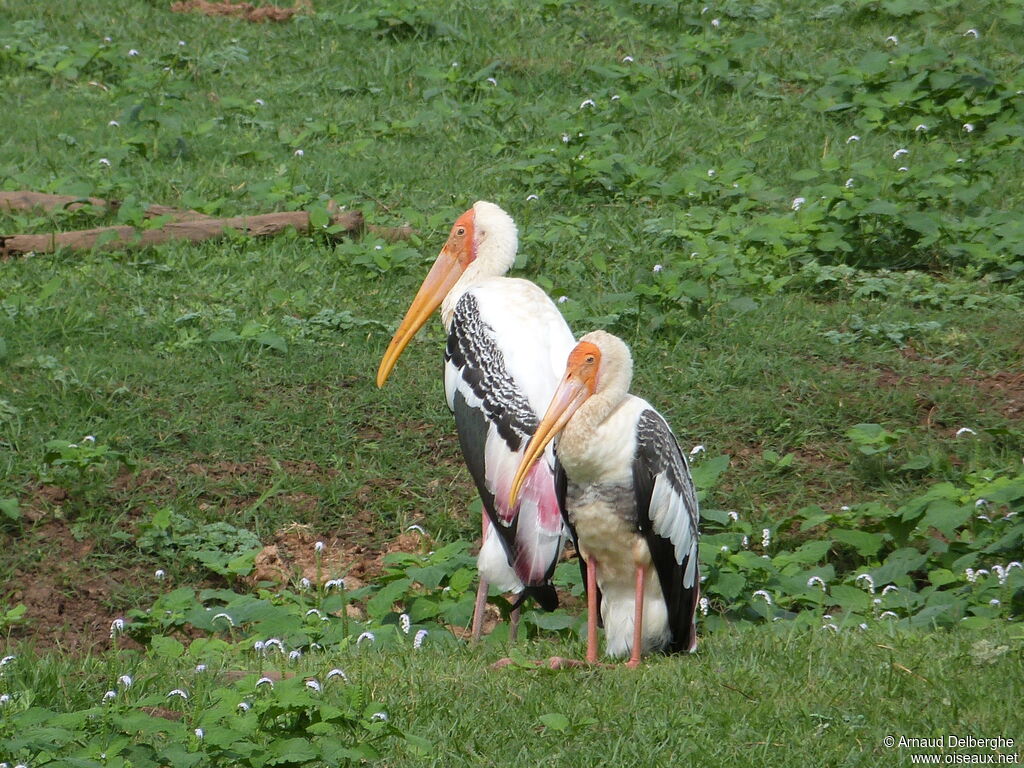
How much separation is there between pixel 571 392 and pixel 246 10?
6.15m

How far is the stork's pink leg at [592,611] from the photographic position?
382 centimetres

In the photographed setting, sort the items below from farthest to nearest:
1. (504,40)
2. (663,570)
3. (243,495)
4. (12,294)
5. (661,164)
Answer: (504,40) → (661,164) → (12,294) → (243,495) → (663,570)

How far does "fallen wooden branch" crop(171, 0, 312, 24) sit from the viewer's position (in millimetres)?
9102

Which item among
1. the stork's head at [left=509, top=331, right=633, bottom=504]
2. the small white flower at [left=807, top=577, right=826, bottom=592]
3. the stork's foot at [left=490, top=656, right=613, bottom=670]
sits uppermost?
the stork's head at [left=509, top=331, right=633, bottom=504]

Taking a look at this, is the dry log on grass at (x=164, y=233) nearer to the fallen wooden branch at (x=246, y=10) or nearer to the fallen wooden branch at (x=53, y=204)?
the fallen wooden branch at (x=53, y=204)

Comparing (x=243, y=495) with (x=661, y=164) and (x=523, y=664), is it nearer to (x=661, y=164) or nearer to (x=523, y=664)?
(x=523, y=664)

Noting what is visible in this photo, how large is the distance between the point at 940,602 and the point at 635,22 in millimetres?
5688

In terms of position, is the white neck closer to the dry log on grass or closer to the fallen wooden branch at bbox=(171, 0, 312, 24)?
the dry log on grass

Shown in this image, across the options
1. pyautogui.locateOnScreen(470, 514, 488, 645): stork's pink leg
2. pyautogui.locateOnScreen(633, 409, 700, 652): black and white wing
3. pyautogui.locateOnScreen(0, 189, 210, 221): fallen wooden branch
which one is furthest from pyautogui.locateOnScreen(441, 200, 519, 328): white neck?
pyautogui.locateOnScreen(0, 189, 210, 221): fallen wooden branch

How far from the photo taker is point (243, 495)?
5047 mm

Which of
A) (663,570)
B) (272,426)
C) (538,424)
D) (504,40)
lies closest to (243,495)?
(272,426)

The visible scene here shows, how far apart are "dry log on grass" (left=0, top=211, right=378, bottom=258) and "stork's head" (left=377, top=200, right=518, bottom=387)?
1.61m

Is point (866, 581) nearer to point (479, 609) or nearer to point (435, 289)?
point (479, 609)

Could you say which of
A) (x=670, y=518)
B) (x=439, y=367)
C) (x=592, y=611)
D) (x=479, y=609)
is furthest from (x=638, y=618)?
(x=439, y=367)
